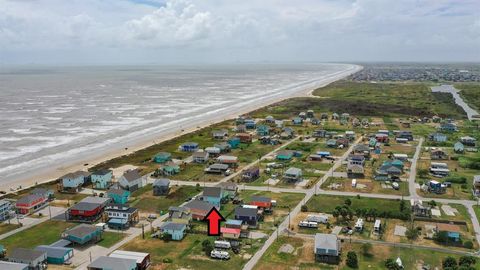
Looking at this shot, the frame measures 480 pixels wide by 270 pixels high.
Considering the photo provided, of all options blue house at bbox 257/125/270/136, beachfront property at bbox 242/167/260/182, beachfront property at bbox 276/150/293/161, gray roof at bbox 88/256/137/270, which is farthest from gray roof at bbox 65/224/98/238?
blue house at bbox 257/125/270/136

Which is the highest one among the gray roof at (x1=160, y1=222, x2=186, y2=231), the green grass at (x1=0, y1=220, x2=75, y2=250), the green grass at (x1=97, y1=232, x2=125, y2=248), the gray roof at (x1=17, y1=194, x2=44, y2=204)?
the gray roof at (x1=17, y1=194, x2=44, y2=204)

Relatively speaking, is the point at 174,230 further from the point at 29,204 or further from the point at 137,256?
the point at 29,204

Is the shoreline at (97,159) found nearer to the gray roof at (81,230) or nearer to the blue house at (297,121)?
the blue house at (297,121)

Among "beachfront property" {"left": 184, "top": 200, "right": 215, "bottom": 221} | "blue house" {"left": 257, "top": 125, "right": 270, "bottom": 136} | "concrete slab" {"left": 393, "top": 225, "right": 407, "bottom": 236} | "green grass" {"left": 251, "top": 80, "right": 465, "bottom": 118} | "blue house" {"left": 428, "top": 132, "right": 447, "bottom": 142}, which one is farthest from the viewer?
"green grass" {"left": 251, "top": 80, "right": 465, "bottom": 118}


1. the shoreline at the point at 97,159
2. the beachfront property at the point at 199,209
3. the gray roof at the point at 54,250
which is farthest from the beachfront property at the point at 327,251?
the shoreline at the point at 97,159

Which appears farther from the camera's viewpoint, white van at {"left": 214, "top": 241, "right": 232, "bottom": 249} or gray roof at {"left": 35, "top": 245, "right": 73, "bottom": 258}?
white van at {"left": 214, "top": 241, "right": 232, "bottom": 249}

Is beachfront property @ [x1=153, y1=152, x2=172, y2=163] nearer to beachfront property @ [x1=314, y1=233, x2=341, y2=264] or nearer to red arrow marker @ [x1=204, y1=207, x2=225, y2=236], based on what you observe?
red arrow marker @ [x1=204, y1=207, x2=225, y2=236]

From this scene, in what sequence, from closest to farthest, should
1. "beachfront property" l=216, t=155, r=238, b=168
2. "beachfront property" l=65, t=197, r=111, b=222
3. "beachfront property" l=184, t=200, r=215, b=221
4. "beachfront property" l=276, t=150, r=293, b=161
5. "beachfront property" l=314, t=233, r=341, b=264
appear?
"beachfront property" l=314, t=233, r=341, b=264 → "beachfront property" l=65, t=197, r=111, b=222 → "beachfront property" l=184, t=200, r=215, b=221 → "beachfront property" l=216, t=155, r=238, b=168 → "beachfront property" l=276, t=150, r=293, b=161

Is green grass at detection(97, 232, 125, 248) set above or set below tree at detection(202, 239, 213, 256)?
below
